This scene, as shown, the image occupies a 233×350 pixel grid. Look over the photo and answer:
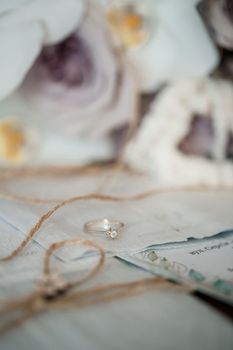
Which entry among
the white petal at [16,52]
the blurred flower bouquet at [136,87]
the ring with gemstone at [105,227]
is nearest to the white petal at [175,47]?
the blurred flower bouquet at [136,87]

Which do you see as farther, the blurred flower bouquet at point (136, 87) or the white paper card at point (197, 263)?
the blurred flower bouquet at point (136, 87)

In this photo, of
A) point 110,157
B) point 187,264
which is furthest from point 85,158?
point 187,264

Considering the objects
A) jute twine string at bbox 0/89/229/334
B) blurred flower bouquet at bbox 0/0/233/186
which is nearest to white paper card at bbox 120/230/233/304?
jute twine string at bbox 0/89/229/334

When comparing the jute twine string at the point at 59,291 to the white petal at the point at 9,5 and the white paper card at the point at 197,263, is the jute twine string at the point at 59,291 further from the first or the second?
the white petal at the point at 9,5

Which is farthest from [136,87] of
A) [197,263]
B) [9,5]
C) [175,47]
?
[197,263]

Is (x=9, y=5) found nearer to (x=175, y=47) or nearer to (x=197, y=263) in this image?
(x=175, y=47)

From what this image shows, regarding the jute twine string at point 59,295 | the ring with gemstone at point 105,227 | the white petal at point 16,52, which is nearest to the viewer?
the jute twine string at point 59,295

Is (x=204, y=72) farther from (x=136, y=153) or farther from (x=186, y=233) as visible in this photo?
(x=186, y=233)
